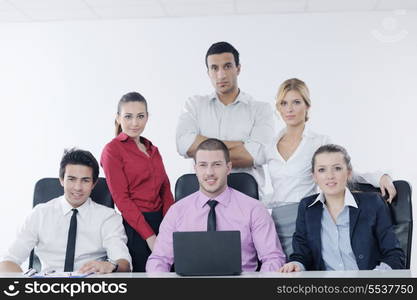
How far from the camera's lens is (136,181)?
9.23ft

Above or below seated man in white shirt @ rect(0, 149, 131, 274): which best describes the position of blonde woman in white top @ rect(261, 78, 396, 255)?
above

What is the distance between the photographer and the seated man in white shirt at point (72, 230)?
7.89 ft

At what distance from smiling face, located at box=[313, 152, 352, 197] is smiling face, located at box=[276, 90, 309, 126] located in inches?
20.8

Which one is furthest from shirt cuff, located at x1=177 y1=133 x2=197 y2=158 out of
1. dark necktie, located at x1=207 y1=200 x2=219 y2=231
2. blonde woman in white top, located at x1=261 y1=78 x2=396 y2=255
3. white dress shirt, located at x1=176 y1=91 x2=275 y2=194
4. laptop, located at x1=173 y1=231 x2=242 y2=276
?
laptop, located at x1=173 y1=231 x2=242 y2=276

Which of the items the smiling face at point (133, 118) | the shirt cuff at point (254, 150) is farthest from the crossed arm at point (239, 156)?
the smiling face at point (133, 118)

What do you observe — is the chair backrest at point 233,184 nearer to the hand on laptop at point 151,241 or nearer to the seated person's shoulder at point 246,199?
the seated person's shoulder at point 246,199

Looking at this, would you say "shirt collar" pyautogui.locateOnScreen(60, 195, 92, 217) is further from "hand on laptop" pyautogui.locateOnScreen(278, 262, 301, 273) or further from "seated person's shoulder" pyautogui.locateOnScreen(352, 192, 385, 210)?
"seated person's shoulder" pyautogui.locateOnScreen(352, 192, 385, 210)

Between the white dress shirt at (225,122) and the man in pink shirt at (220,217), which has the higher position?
the white dress shirt at (225,122)

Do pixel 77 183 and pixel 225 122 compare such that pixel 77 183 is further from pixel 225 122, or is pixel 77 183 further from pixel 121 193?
pixel 225 122

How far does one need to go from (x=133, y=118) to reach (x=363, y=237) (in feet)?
4.66

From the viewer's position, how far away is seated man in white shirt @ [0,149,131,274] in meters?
2.40

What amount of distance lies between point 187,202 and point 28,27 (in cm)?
333

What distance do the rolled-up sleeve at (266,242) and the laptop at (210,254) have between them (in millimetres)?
646

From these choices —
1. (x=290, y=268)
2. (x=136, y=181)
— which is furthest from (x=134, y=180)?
(x=290, y=268)
